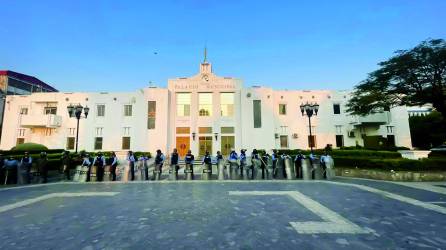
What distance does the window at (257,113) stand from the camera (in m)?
32.8

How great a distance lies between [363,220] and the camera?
19.2 feet

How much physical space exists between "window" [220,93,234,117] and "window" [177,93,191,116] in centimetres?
472

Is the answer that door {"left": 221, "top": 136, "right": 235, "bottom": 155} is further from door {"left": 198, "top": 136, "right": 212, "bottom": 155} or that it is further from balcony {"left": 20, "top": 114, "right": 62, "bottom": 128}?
balcony {"left": 20, "top": 114, "right": 62, "bottom": 128}

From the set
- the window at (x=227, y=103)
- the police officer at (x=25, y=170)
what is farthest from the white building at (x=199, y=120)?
the police officer at (x=25, y=170)

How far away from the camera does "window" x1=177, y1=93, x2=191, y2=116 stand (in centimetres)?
3347

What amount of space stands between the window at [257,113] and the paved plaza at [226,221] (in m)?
23.7

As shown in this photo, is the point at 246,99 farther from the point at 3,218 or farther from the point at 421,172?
the point at 3,218

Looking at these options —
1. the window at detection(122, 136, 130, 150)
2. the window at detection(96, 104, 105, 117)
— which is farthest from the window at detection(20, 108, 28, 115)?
the window at detection(122, 136, 130, 150)

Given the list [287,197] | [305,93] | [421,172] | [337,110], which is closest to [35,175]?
[287,197]

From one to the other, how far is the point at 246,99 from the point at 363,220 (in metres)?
28.2

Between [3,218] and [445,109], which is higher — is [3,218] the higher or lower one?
the lower one

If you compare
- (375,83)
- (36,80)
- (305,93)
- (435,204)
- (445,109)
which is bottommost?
(435,204)

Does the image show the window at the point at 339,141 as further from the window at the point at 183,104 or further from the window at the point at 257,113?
the window at the point at 183,104

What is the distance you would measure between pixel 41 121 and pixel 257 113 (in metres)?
29.7
